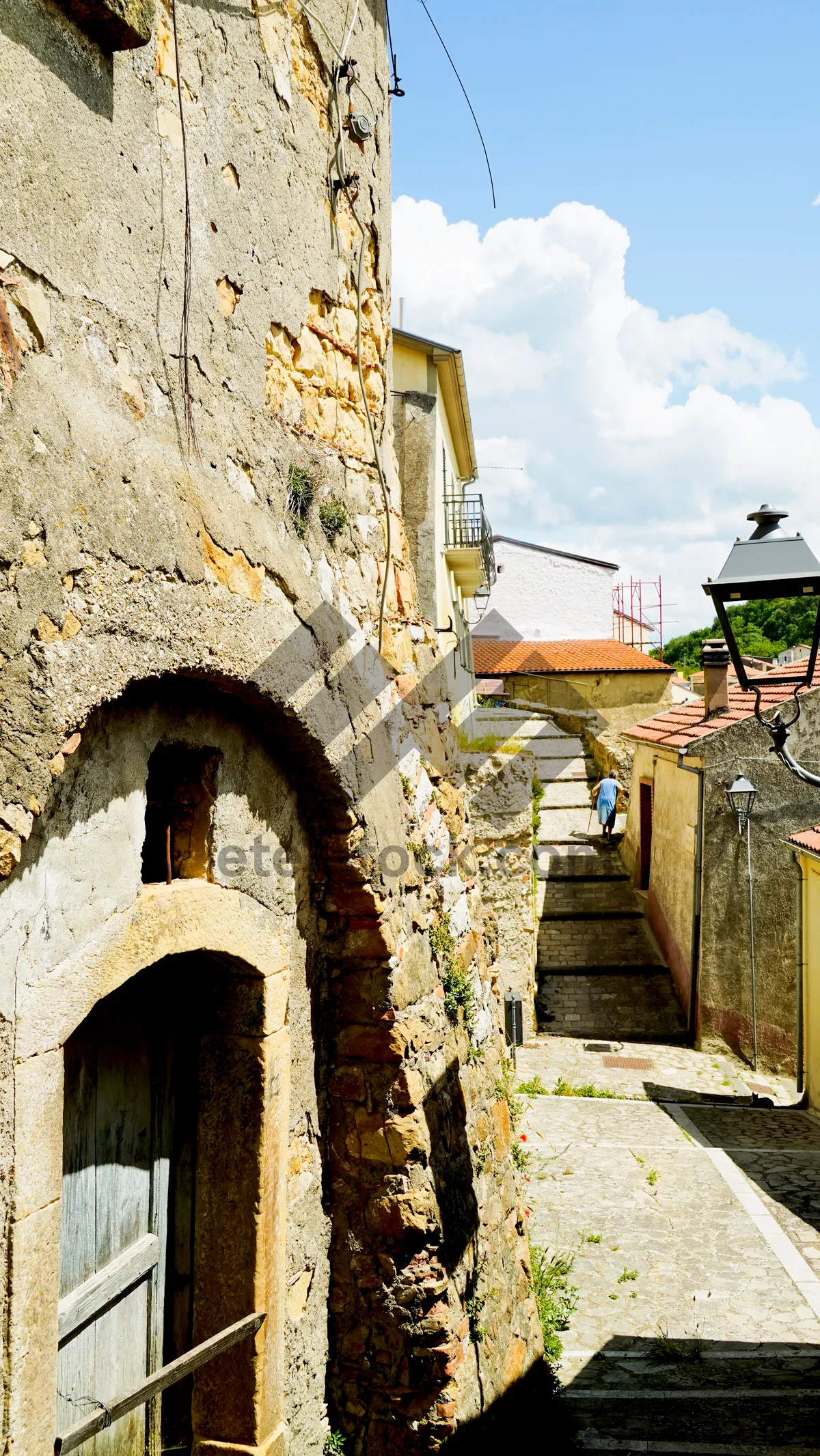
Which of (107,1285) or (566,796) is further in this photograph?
(566,796)

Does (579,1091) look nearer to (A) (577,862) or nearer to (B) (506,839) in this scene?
(B) (506,839)

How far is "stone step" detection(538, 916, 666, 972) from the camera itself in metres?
14.6

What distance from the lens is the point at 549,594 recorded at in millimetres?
31422

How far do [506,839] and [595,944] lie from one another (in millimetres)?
4979

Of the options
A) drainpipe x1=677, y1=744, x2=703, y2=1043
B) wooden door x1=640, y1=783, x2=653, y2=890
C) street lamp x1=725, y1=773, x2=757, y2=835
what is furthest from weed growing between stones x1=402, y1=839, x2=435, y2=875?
wooden door x1=640, y1=783, x2=653, y2=890

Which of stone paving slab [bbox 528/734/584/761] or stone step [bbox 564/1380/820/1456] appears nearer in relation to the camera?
stone step [bbox 564/1380/820/1456]

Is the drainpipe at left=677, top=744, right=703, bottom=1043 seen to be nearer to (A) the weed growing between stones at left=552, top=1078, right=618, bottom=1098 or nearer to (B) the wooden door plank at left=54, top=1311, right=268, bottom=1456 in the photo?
(A) the weed growing between stones at left=552, top=1078, right=618, bottom=1098

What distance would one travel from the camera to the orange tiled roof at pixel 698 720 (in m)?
12.5

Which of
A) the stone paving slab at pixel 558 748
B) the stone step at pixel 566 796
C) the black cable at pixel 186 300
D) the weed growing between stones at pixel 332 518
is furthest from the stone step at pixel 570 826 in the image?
the black cable at pixel 186 300

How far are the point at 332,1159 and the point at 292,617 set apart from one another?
1.87m

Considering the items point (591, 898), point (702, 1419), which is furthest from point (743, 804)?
point (702, 1419)

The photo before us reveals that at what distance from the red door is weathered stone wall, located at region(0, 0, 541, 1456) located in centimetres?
1203

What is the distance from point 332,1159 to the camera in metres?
3.51

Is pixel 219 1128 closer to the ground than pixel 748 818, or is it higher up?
closer to the ground
